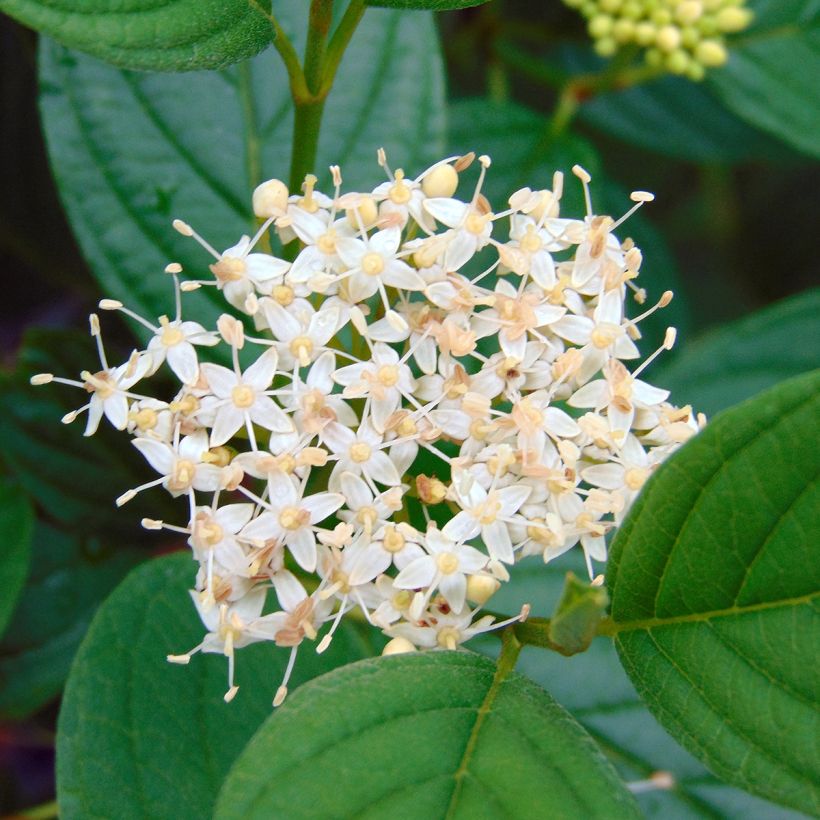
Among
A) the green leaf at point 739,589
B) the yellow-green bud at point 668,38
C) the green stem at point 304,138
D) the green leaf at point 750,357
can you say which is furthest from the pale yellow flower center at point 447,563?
the yellow-green bud at point 668,38

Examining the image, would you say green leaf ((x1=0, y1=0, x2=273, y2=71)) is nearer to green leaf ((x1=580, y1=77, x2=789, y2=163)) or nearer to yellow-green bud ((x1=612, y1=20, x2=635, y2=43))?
yellow-green bud ((x1=612, y1=20, x2=635, y2=43))

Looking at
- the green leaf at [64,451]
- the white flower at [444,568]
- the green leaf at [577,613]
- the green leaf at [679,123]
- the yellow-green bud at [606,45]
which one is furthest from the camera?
the green leaf at [679,123]

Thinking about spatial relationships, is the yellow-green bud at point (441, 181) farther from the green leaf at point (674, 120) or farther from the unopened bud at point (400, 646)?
the green leaf at point (674, 120)

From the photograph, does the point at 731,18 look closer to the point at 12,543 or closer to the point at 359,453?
the point at 359,453

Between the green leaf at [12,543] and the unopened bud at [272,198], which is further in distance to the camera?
the green leaf at [12,543]

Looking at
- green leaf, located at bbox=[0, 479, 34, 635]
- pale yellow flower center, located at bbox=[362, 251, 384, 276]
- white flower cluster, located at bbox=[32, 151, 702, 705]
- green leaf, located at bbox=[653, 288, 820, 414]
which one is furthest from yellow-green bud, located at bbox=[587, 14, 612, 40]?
green leaf, located at bbox=[0, 479, 34, 635]

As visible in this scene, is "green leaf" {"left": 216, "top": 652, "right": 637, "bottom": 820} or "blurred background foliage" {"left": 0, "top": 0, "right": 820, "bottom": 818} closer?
"green leaf" {"left": 216, "top": 652, "right": 637, "bottom": 820}
